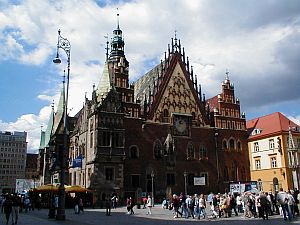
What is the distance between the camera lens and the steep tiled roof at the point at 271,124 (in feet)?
196

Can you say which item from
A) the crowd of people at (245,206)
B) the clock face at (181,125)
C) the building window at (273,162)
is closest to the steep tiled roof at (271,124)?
the building window at (273,162)

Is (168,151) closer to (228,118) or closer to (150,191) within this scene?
(150,191)

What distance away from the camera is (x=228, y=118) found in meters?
56.0

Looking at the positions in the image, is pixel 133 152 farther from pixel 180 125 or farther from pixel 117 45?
pixel 117 45

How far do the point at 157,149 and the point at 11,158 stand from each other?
11714cm

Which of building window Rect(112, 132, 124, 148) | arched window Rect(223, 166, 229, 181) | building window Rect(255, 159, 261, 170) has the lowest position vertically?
arched window Rect(223, 166, 229, 181)

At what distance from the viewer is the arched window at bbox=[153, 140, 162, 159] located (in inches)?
1928

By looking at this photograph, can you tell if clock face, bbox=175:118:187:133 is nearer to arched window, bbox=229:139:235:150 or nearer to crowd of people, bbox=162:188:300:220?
arched window, bbox=229:139:235:150

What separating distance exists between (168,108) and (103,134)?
11.5 meters

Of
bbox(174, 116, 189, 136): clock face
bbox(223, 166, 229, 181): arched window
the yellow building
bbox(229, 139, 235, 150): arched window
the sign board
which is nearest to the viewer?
the sign board

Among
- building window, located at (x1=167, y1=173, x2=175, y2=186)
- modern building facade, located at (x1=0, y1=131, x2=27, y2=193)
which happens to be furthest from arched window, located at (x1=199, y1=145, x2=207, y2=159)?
modern building facade, located at (x1=0, y1=131, x2=27, y2=193)

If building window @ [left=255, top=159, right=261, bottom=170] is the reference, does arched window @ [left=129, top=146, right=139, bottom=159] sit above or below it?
above

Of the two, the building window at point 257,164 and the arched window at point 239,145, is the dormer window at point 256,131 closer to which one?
the building window at point 257,164

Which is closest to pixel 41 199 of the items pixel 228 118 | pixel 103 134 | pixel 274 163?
pixel 103 134
